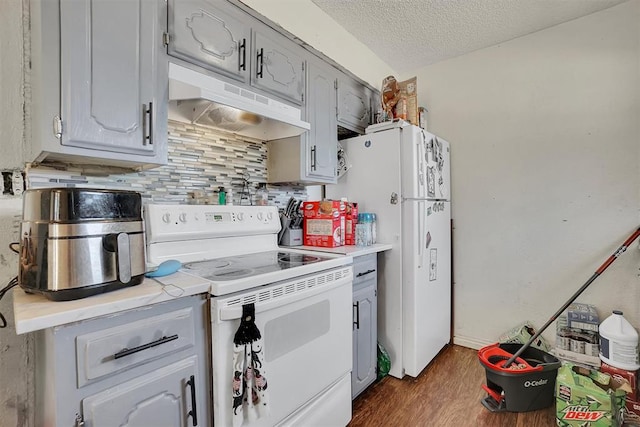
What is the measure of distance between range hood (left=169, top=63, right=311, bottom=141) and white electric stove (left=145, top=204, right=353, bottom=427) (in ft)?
1.49

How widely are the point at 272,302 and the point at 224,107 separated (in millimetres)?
899

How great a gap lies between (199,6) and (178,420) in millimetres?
1627

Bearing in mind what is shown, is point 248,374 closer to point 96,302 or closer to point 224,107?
point 96,302

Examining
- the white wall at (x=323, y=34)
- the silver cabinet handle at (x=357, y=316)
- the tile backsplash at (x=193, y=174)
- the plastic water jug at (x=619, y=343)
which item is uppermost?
the white wall at (x=323, y=34)

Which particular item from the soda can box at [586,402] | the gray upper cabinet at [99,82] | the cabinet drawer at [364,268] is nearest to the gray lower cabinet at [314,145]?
the cabinet drawer at [364,268]

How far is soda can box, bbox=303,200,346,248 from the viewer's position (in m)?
1.89

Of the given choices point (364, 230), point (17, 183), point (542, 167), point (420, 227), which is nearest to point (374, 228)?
point (364, 230)

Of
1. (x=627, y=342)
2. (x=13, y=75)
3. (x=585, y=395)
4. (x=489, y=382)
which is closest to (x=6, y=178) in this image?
(x=13, y=75)

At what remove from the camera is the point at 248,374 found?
1.06 metres

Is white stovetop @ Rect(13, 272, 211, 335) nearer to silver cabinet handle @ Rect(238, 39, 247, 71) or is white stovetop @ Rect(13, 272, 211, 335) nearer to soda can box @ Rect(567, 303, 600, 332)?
silver cabinet handle @ Rect(238, 39, 247, 71)

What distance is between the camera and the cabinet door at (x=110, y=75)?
987 mm

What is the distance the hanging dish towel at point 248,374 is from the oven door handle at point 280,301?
3cm

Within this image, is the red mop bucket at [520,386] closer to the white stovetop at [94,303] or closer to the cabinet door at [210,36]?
A: the white stovetop at [94,303]

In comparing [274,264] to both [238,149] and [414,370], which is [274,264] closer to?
[238,149]
